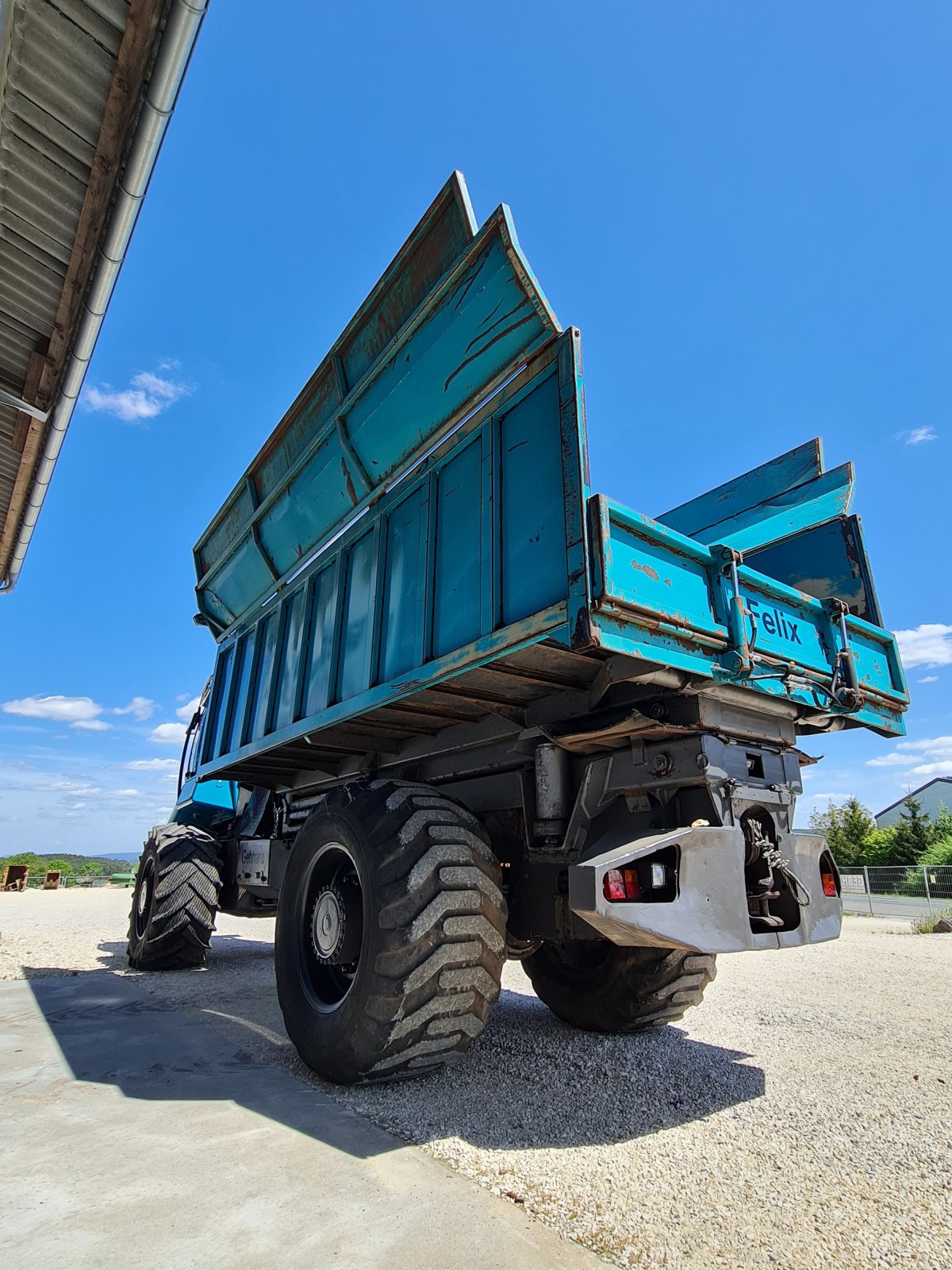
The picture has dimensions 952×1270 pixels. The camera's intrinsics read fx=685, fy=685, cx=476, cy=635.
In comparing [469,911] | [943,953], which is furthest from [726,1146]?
[943,953]

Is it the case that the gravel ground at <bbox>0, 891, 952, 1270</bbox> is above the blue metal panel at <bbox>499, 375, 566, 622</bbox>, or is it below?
below

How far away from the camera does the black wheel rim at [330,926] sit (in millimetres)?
3844

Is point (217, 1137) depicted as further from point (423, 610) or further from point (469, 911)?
point (423, 610)

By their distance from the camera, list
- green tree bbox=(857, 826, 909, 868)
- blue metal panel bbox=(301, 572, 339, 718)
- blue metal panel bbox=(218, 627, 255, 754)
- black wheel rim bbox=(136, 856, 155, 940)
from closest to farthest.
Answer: blue metal panel bbox=(301, 572, 339, 718) < blue metal panel bbox=(218, 627, 255, 754) < black wheel rim bbox=(136, 856, 155, 940) < green tree bbox=(857, 826, 909, 868)

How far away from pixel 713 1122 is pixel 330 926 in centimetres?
217

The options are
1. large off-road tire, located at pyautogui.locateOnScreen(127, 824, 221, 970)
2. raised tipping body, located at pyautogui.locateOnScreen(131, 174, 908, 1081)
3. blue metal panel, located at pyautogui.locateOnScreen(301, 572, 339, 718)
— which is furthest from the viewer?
large off-road tire, located at pyautogui.locateOnScreen(127, 824, 221, 970)

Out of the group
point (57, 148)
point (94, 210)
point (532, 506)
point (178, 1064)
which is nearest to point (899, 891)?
point (178, 1064)

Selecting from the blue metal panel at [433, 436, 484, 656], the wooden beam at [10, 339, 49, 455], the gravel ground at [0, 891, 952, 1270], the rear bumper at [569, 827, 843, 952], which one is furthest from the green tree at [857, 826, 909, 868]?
the wooden beam at [10, 339, 49, 455]

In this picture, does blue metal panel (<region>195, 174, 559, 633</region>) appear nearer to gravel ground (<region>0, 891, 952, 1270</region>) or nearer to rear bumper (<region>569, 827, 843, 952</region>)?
rear bumper (<region>569, 827, 843, 952</region>)

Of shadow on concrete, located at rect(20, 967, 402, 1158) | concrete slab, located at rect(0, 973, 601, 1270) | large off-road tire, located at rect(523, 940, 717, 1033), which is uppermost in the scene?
large off-road tire, located at rect(523, 940, 717, 1033)

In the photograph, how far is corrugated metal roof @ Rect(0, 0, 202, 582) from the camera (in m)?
3.29

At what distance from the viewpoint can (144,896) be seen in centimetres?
741

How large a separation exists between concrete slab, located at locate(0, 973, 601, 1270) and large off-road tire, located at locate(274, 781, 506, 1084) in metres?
0.29

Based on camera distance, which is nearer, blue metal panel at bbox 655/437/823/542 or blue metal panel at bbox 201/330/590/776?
blue metal panel at bbox 201/330/590/776
